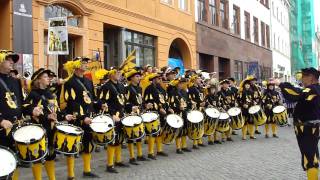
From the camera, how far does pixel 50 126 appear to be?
737cm

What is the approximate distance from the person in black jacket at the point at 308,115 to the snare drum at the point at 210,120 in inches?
216

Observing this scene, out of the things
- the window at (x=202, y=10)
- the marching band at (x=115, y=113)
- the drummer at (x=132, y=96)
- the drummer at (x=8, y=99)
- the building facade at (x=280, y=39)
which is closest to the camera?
the drummer at (x=8, y=99)

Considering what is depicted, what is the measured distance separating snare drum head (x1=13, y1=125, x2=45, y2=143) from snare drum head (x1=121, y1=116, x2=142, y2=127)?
2796mm

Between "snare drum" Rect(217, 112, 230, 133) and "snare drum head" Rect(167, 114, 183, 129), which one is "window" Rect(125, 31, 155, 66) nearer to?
"snare drum" Rect(217, 112, 230, 133)

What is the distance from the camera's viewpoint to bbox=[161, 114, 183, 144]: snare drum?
1086 centimetres

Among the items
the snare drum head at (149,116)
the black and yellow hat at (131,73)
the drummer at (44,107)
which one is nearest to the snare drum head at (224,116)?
the snare drum head at (149,116)

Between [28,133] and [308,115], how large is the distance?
4.13 metres

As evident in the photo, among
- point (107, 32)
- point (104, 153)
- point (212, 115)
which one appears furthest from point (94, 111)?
point (107, 32)

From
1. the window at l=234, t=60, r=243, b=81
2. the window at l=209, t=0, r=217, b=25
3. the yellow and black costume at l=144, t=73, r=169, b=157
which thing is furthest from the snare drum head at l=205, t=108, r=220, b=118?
the window at l=234, t=60, r=243, b=81

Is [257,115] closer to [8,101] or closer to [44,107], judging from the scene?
[44,107]

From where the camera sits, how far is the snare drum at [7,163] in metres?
5.62

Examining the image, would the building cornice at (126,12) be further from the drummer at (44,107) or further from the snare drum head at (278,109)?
the drummer at (44,107)

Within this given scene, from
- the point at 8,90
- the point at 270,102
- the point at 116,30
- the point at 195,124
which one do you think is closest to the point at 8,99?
the point at 8,90

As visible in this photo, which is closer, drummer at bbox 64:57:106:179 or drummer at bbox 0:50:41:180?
drummer at bbox 0:50:41:180
